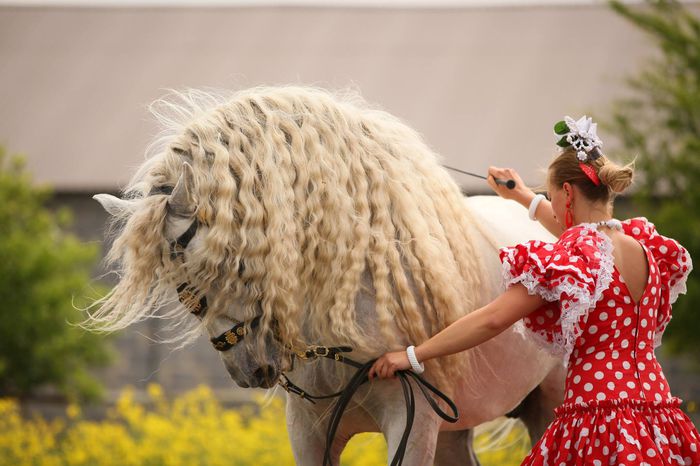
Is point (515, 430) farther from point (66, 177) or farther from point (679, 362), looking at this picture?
point (66, 177)

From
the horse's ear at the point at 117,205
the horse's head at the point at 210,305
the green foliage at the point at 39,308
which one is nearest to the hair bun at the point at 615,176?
the horse's head at the point at 210,305

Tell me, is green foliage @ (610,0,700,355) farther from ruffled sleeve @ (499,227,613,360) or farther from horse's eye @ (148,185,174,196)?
horse's eye @ (148,185,174,196)

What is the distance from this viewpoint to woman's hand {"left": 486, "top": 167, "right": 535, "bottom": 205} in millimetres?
3828

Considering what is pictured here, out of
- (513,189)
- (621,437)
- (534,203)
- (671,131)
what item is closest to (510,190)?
(513,189)

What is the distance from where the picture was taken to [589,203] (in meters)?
3.02

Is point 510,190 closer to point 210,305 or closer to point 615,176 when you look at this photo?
point 615,176

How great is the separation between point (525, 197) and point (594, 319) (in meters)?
0.98

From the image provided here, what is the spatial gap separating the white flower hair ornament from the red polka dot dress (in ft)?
0.81

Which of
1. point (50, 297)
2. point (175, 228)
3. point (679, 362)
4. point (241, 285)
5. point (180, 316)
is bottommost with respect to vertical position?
point (679, 362)

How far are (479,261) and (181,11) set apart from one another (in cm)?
1791

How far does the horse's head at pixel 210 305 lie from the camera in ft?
9.68

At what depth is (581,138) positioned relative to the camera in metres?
3.07

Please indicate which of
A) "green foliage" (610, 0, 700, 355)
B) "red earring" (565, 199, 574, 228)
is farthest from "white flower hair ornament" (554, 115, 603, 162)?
"green foliage" (610, 0, 700, 355)

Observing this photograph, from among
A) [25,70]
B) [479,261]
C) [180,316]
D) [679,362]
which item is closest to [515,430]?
[479,261]
